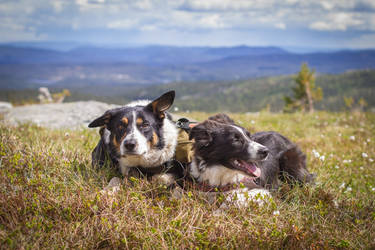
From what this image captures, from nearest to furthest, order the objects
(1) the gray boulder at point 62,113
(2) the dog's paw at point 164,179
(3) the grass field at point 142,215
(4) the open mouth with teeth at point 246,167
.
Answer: (3) the grass field at point 142,215
(4) the open mouth with teeth at point 246,167
(2) the dog's paw at point 164,179
(1) the gray boulder at point 62,113

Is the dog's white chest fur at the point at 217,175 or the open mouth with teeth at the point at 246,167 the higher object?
the open mouth with teeth at the point at 246,167

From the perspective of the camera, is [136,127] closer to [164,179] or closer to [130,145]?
[130,145]

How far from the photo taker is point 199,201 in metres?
4.42

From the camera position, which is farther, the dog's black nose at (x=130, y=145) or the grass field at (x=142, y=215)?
the dog's black nose at (x=130, y=145)

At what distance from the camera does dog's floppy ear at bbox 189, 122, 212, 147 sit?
465cm

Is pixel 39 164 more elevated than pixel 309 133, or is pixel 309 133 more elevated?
pixel 39 164

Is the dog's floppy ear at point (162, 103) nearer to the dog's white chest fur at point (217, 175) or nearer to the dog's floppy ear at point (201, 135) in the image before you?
the dog's floppy ear at point (201, 135)

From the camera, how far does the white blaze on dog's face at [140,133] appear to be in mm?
4391

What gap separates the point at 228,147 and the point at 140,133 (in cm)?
134

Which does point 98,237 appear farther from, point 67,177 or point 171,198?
point 67,177

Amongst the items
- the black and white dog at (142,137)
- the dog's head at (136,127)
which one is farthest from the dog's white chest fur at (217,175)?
the dog's head at (136,127)

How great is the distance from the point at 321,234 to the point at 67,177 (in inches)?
148

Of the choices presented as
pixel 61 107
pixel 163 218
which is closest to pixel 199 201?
pixel 163 218

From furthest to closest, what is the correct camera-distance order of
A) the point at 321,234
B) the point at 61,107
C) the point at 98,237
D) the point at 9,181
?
the point at 61,107 < the point at 9,181 < the point at 321,234 < the point at 98,237
